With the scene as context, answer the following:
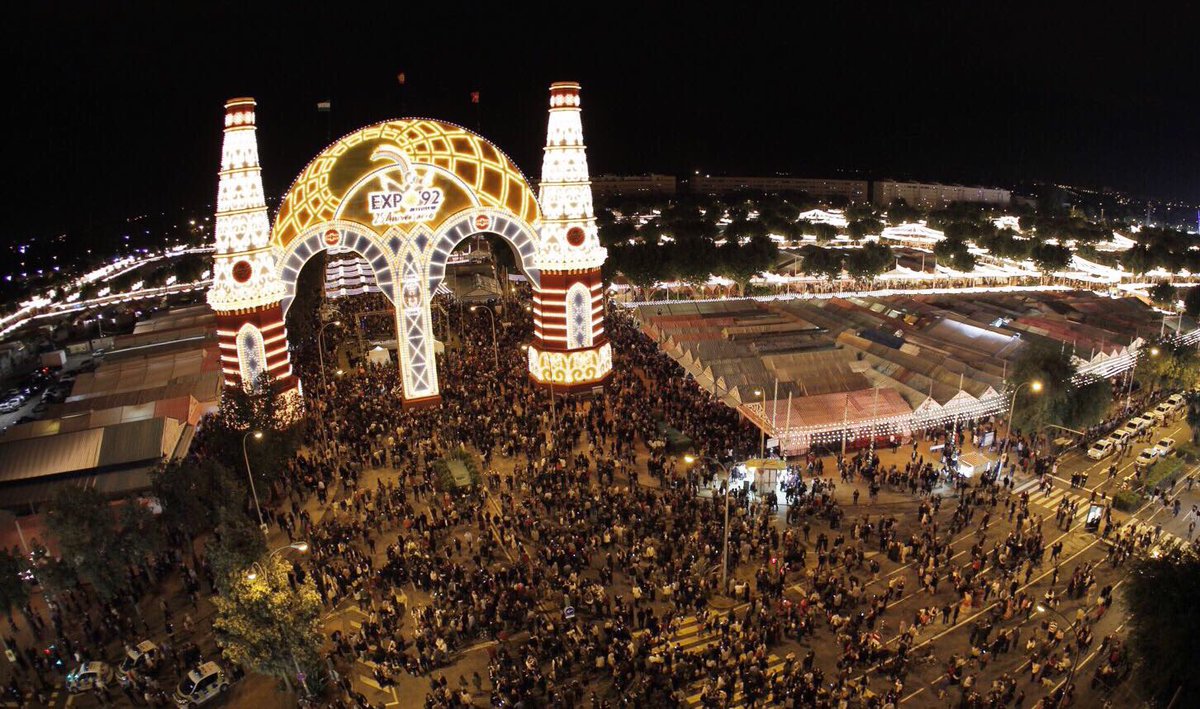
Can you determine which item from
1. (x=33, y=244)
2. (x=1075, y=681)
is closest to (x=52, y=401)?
(x=1075, y=681)

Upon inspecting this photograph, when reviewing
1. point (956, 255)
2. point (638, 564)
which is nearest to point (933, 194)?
point (956, 255)

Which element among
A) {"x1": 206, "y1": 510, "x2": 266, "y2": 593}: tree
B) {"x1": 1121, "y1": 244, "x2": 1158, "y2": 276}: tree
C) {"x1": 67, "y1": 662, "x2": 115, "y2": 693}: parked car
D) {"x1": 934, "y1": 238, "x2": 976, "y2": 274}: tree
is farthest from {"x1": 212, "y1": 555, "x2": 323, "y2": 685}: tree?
{"x1": 1121, "y1": 244, "x2": 1158, "y2": 276}: tree

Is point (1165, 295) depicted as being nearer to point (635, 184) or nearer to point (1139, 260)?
point (1139, 260)

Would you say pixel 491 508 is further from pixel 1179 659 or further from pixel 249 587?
pixel 1179 659

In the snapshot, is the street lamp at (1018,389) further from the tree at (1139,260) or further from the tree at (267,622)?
the tree at (1139,260)

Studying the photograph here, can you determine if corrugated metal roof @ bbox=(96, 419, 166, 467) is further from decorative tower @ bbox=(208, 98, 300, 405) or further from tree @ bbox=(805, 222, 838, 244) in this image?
tree @ bbox=(805, 222, 838, 244)

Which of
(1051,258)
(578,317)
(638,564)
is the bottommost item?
(638,564)
